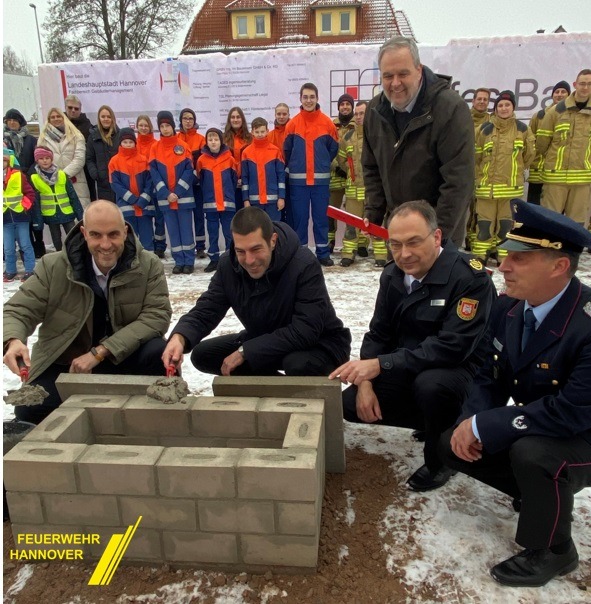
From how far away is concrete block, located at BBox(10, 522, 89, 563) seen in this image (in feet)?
6.72

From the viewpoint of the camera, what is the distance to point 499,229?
6.77m

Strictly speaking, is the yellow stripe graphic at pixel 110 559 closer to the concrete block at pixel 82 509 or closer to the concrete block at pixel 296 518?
the concrete block at pixel 82 509

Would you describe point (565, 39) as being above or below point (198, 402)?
above

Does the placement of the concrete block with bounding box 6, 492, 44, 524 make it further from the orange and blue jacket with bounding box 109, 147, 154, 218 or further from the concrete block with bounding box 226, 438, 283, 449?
the orange and blue jacket with bounding box 109, 147, 154, 218

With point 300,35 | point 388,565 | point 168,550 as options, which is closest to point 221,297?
point 168,550

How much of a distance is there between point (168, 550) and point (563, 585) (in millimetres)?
1505

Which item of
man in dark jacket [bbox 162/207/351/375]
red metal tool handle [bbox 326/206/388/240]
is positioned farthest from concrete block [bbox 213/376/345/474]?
red metal tool handle [bbox 326/206/388/240]

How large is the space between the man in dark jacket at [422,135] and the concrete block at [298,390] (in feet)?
4.87

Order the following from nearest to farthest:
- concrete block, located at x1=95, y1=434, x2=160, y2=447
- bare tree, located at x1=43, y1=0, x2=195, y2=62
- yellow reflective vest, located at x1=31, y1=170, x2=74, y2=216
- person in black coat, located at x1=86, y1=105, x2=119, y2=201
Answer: concrete block, located at x1=95, y1=434, x2=160, y2=447, yellow reflective vest, located at x1=31, y1=170, x2=74, y2=216, person in black coat, located at x1=86, y1=105, x2=119, y2=201, bare tree, located at x1=43, y1=0, x2=195, y2=62

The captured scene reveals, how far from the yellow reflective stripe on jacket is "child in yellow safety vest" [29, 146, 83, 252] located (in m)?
0.34

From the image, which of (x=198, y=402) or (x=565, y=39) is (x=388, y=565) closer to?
(x=198, y=402)

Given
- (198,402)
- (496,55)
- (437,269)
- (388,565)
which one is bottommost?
(388,565)

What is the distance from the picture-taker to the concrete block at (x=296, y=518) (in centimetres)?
189

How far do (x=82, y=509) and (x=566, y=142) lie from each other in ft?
22.3
